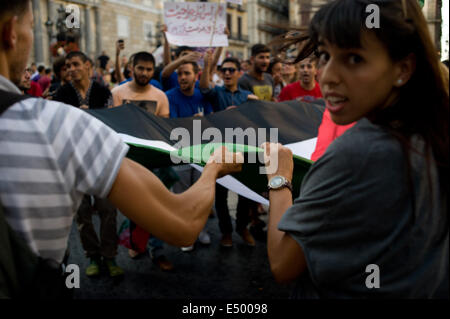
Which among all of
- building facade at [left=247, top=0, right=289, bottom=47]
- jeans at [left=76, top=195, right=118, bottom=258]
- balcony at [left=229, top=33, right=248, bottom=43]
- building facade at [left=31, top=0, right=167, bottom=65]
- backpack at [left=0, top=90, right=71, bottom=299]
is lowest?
jeans at [left=76, top=195, right=118, bottom=258]

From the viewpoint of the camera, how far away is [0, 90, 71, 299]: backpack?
1.02 m

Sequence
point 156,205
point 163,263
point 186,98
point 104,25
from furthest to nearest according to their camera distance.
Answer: point 104,25, point 186,98, point 163,263, point 156,205

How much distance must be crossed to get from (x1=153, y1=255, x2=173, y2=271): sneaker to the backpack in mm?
3221

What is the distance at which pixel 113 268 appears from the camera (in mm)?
4102

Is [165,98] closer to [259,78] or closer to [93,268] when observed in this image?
[259,78]

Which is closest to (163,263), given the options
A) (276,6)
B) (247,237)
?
(247,237)

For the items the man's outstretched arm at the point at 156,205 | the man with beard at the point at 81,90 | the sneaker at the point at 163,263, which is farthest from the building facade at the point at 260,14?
the man's outstretched arm at the point at 156,205

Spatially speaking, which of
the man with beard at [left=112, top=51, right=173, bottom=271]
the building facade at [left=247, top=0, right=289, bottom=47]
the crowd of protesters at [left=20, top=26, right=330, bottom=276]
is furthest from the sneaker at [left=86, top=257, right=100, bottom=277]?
the building facade at [left=247, top=0, right=289, bottom=47]

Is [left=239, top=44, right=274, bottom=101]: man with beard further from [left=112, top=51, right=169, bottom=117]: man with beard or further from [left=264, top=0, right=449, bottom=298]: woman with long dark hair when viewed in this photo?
[left=264, top=0, right=449, bottom=298]: woman with long dark hair

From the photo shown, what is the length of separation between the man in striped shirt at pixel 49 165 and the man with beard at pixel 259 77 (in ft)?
16.4

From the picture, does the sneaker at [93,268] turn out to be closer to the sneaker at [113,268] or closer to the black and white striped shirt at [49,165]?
the sneaker at [113,268]

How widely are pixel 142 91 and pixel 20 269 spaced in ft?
14.6

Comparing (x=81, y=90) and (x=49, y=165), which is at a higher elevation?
(x=81, y=90)

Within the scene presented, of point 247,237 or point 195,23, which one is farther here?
point 195,23
